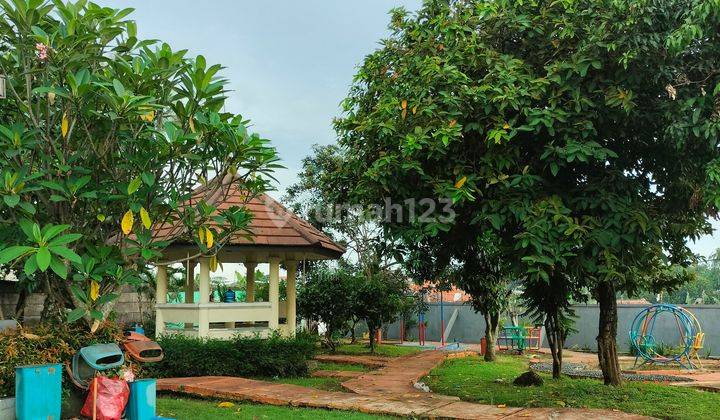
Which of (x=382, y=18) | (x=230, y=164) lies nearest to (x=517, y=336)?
(x=382, y=18)

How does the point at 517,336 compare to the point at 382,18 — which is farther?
the point at 517,336

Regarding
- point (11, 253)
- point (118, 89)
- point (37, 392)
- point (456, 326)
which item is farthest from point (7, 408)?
point (456, 326)

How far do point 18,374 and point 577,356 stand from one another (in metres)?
17.2

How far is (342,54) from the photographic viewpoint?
14711 mm

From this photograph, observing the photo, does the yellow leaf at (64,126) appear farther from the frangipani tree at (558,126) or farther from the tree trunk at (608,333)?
the tree trunk at (608,333)

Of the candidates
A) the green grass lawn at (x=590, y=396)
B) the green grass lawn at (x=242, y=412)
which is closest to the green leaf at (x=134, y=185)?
the green grass lawn at (x=242, y=412)

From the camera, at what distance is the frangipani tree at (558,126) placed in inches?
301

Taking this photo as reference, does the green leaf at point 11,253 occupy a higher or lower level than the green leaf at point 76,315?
higher

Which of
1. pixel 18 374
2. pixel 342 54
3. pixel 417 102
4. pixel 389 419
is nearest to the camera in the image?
pixel 18 374

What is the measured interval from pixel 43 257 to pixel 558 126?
595 centimetres

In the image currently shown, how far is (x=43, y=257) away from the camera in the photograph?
5.25 m

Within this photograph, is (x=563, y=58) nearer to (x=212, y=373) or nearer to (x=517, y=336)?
(x=212, y=373)

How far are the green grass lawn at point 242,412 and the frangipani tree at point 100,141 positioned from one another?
1817 millimetres

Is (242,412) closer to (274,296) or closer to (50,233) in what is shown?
(50,233)
